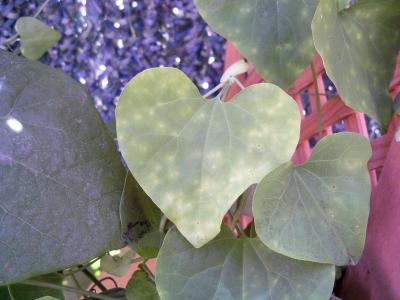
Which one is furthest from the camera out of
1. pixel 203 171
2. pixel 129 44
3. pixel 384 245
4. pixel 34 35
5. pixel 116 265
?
pixel 129 44

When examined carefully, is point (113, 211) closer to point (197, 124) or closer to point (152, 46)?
point (197, 124)

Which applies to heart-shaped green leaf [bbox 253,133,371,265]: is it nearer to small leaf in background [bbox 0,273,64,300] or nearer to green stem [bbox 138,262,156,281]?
green stem [bbox 138,262,156,281]

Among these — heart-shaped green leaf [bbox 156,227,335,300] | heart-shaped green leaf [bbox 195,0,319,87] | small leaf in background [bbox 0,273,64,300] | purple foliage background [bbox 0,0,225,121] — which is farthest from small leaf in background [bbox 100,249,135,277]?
purple foliage background [bbox 0,0,225,121]

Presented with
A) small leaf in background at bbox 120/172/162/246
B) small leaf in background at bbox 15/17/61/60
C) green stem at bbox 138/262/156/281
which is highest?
small leaf in background at bbox 15/17/61/60

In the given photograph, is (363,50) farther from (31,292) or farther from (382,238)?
(31,292)

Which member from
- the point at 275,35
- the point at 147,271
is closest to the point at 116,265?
the point at 147,271
